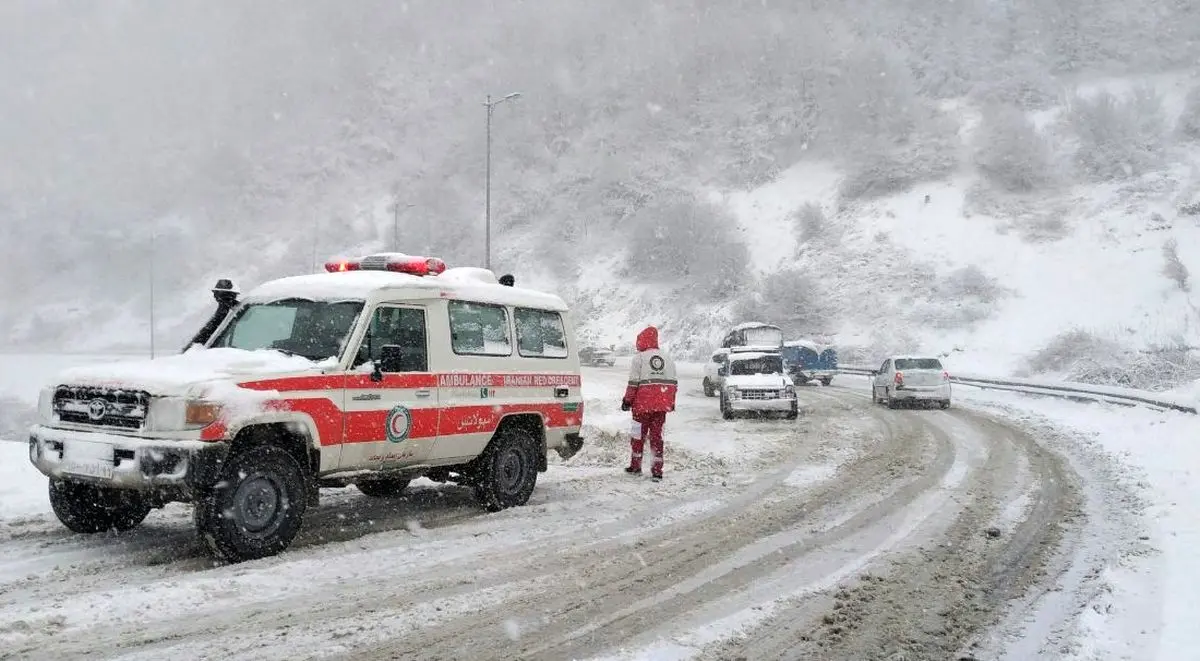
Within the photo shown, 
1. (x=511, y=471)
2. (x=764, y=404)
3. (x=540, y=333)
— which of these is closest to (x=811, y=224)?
(x=764, y=404)

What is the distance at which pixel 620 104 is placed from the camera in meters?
76.4

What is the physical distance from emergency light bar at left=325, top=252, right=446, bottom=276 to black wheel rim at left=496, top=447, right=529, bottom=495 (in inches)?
80.9

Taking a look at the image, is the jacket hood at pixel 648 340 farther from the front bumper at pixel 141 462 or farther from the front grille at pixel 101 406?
the front grille at pixel 101 406

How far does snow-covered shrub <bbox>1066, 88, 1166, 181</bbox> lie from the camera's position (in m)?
47.7

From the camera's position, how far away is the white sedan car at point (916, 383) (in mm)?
22109

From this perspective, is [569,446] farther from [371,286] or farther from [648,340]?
[371,286]

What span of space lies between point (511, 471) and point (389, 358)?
7.96 feet

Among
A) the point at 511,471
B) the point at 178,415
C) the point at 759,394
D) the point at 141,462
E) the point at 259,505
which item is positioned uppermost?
the point at 178,415

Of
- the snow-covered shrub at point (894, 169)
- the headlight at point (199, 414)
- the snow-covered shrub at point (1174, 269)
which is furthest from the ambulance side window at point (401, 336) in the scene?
the snow-covered shrub at point (894, 169)

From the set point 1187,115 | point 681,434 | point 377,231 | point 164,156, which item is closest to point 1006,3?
point 1187,115

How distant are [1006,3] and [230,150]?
7540 cm

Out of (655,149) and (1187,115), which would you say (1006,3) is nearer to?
(1187,115)

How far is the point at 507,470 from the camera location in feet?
28.7

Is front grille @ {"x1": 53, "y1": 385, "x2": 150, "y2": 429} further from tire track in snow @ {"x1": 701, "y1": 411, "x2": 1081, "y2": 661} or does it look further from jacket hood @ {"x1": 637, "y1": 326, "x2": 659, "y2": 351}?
jacket hood @ {"x1": 637, "y1": 326, "x2": 659, "y2": 351}
